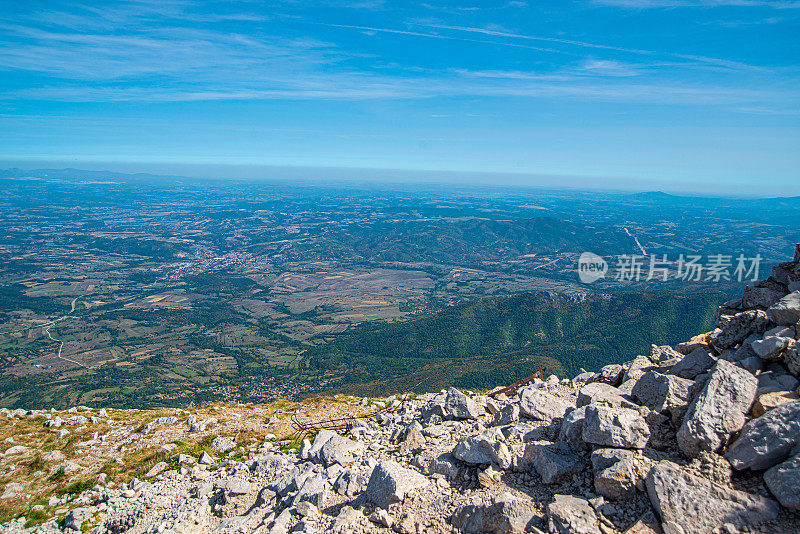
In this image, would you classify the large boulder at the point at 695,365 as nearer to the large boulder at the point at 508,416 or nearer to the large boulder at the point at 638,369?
the large boulder at the point at 638,369

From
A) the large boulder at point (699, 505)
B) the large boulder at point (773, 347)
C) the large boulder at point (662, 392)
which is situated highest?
the large boulder at point (773, 347)

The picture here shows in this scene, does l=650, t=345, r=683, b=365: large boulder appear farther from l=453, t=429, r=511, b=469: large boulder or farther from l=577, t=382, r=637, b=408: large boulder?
l=453, t=429, r=511, b=469: large boulder

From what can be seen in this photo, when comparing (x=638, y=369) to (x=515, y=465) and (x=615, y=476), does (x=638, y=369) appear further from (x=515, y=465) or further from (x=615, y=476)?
(x=615, y=476)

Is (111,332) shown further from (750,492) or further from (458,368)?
(750,492)

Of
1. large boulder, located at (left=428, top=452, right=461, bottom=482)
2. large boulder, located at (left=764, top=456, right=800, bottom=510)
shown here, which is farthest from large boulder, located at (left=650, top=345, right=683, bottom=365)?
large boulder, located at (left=428, top=452, right=461, bottom=482)

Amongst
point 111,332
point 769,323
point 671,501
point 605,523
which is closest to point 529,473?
point 605,523

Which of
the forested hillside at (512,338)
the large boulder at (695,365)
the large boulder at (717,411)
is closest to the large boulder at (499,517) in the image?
the large boulder at (717,411)
